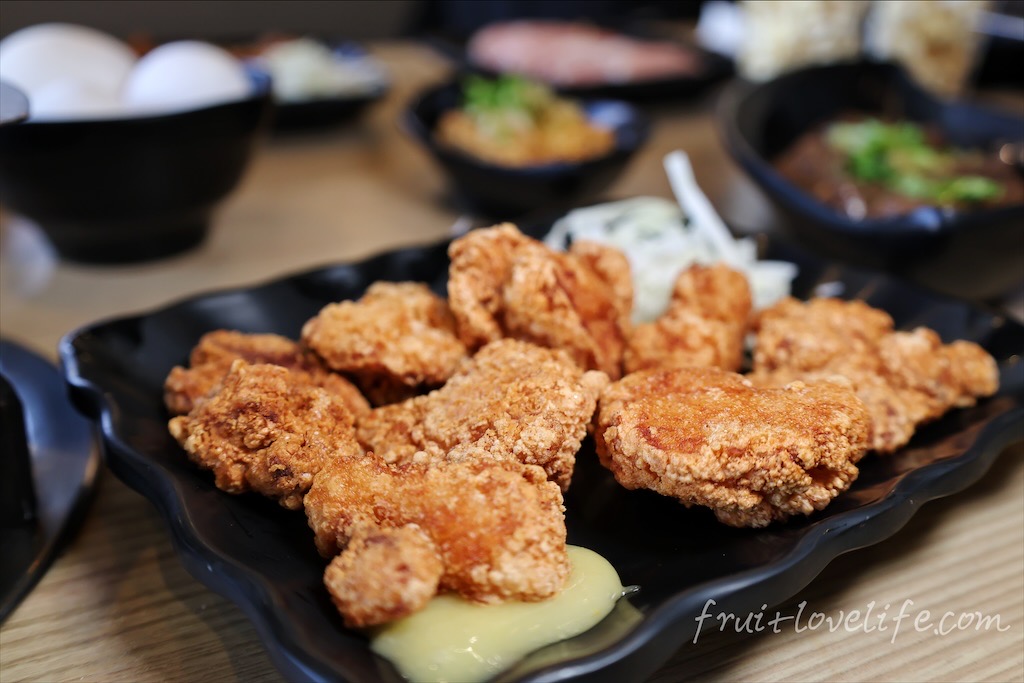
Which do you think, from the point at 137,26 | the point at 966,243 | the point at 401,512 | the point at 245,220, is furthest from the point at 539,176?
the point at 137,26

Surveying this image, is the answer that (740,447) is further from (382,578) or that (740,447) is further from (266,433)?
(266,433)

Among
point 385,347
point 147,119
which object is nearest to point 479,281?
point 385,347

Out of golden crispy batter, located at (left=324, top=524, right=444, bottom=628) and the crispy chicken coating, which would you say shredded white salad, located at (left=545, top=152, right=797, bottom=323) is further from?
golden crispy batter, located at (left=324, top=524, right=444, bottom=628)

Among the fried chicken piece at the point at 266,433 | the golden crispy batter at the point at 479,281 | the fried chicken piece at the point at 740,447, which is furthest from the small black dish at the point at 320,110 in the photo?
the fried chicken piece at the point at 740,447

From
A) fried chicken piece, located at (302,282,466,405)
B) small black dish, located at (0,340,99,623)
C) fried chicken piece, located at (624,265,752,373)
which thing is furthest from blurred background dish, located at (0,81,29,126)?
fried chicken piece, located at (624,265,752,373)

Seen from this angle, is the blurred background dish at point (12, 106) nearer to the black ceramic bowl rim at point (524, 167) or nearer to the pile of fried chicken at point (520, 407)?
the pile of fried chicken at point (520, 407)
